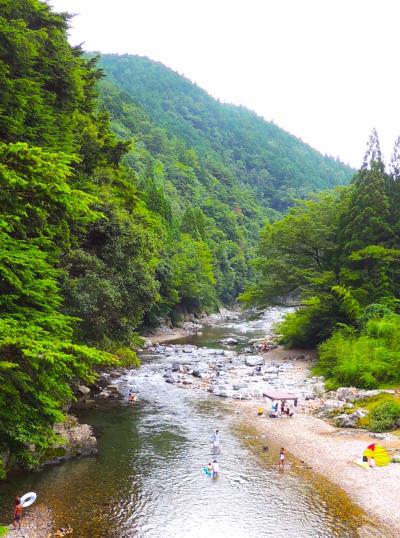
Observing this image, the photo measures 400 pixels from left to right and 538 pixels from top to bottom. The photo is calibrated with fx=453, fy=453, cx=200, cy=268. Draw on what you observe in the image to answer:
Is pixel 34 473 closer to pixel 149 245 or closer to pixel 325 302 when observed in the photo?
pixel 149 245

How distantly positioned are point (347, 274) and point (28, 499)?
3075cm

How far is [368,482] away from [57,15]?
32.9 meters

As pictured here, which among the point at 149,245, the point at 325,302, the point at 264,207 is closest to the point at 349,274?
the point at 325,302

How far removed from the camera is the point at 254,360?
41.5m

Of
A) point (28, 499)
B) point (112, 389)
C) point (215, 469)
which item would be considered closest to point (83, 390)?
point (112, 389)

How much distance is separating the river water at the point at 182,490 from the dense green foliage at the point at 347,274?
38.2 ft

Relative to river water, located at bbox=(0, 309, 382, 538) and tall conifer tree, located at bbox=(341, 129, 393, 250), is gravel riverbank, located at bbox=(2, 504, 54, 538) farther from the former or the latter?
tall conifer tree, located at bbox=(341, 129, 393, 250)

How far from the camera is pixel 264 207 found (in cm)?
19050

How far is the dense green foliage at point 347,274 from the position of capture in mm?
30805

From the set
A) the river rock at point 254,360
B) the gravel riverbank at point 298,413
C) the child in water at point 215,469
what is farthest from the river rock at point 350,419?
the river rock at point 254,360

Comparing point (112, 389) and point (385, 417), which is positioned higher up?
point (385, 417)

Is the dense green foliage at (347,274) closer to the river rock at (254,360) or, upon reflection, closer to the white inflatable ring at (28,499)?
the river rock at (254,360)

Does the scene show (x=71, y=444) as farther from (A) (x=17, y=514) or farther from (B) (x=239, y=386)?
(B) (x=239, y=386)

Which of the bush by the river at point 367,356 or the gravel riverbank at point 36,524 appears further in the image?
the bush by the river at point 367,356
